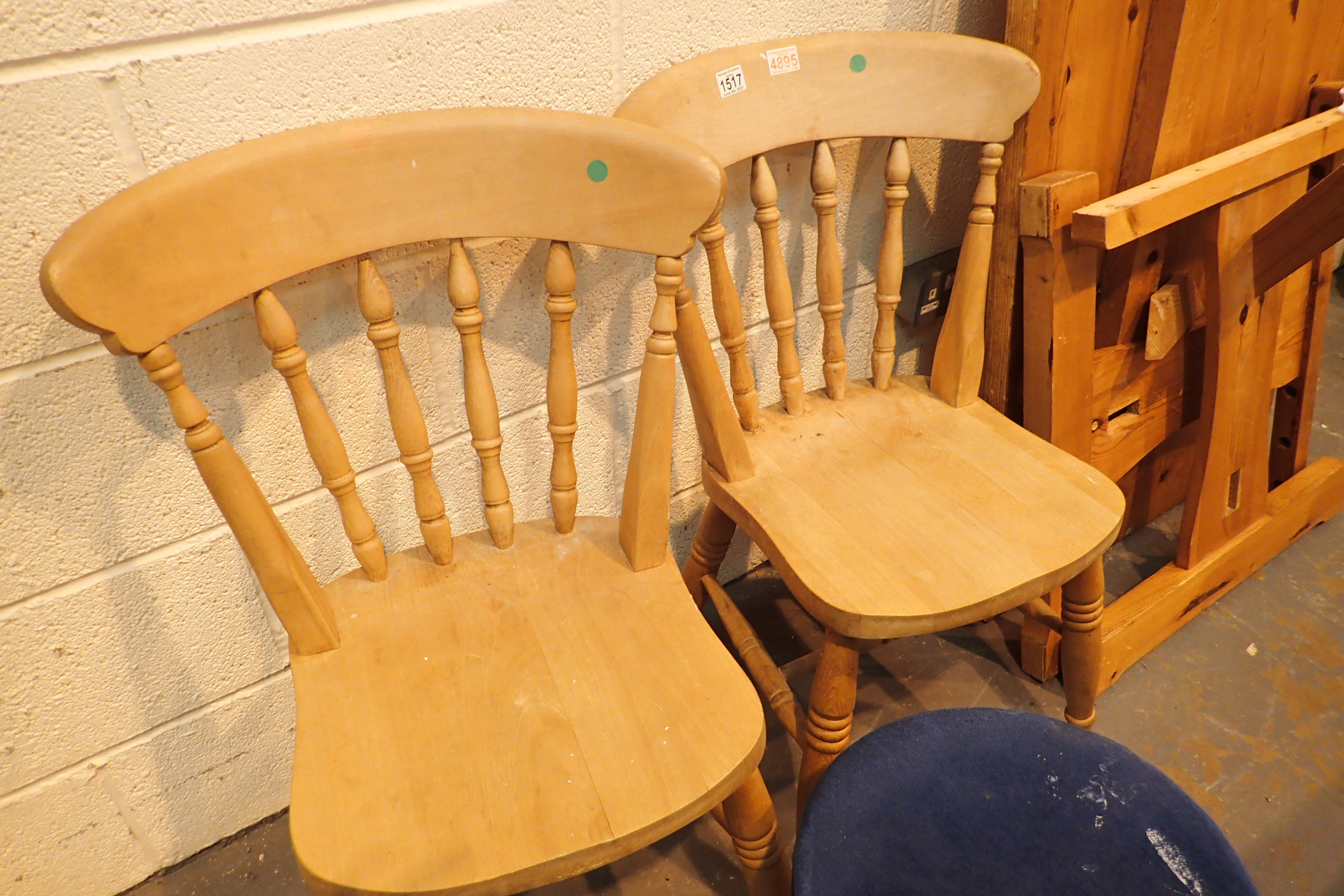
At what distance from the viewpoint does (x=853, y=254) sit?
4.35ft

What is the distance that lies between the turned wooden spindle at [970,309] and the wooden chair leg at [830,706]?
1.35 feet

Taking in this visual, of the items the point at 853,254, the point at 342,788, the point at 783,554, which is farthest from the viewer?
the point at 853,254

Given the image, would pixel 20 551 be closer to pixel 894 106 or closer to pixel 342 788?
pixel 342 788

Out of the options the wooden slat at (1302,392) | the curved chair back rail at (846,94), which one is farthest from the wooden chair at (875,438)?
the wooden slat at (1302,392)

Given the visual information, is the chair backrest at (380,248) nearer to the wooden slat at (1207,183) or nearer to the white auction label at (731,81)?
→ the white auction label at (731,81)

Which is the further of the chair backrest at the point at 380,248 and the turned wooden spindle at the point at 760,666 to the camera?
the turned wooden spindle at the point at 760,666

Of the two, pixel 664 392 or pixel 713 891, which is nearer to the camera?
pixel 664 392

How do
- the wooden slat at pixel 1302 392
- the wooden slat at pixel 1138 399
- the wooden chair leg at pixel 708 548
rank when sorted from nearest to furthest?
the wooden chair leg at pixel 708 548
the wooden slat at pixel 1138 399
the wooden slat at pixel 1302 392

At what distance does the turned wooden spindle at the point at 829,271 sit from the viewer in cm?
108

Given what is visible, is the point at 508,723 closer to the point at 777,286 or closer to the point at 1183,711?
the point at 777,286

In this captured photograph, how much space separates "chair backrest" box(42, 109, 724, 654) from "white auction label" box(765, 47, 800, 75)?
0.24m

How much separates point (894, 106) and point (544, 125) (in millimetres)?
489

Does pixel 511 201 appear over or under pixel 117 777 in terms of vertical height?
over

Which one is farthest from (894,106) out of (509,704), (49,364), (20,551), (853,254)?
(20,551)
